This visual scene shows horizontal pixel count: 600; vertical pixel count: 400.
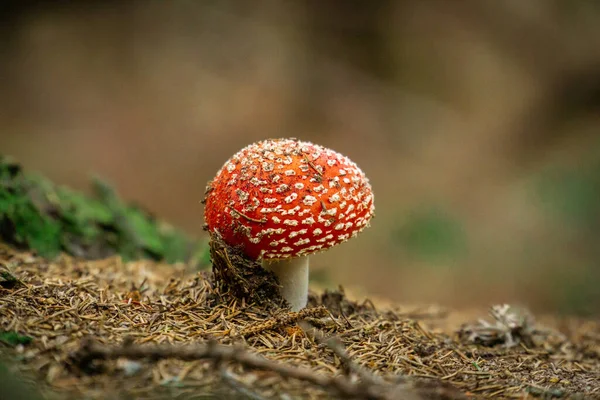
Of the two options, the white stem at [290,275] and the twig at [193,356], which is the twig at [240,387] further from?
the white stem at [290,275]

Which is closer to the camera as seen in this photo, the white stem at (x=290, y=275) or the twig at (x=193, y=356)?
the twig at (x=193, y=356)

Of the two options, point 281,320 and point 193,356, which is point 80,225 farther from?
point 193,356

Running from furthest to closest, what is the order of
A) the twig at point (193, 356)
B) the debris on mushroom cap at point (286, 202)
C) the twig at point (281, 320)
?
the debris on mushroom cap at point (286, 202), the twig at point (281, 320), the twig at point (193, 356)

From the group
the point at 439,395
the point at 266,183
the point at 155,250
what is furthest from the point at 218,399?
the point at 155,250

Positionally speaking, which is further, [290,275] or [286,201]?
[290,275]

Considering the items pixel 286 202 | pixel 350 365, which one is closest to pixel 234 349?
pixel 350 365

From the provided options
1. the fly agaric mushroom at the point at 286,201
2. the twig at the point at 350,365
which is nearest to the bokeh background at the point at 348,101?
Result: the fly agaric mushroom at the point at 286,201
